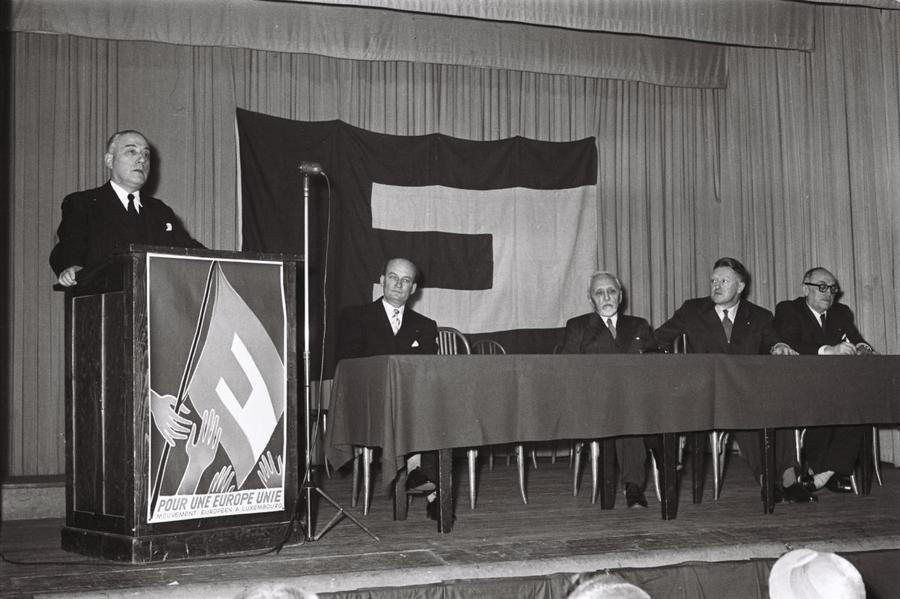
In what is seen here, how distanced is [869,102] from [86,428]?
5364 millimetres

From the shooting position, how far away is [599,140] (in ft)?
22.0

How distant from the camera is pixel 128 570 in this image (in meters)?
2.55

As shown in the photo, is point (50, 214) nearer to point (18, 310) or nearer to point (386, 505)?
point (18, 310)

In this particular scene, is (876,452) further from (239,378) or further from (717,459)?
(239,378)

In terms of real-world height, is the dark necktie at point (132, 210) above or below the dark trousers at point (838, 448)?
above

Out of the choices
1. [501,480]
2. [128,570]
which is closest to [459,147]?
[501,480]

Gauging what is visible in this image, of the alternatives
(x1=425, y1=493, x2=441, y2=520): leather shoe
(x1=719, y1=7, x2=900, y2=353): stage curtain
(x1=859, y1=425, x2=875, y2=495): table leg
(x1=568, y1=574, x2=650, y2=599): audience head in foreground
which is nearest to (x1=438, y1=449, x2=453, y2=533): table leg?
(x1=425, y1=493, x2=441, y2=520): leather shoe

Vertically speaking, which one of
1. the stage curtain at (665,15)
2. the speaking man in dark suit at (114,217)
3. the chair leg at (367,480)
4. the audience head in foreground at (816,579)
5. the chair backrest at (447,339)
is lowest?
the chair leg at (367,480)

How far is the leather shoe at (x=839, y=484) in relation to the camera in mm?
4270

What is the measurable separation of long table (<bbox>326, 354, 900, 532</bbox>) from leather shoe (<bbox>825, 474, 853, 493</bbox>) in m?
0.57

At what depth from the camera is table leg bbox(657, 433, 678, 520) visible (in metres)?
3.43

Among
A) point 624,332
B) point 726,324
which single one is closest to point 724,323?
point 726,324

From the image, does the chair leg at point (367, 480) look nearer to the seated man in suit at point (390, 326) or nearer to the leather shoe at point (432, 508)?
the leather shoe at point (432, 508)

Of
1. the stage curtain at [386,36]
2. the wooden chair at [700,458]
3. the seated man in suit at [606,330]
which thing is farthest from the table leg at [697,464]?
the stage curtain at [386,36]
